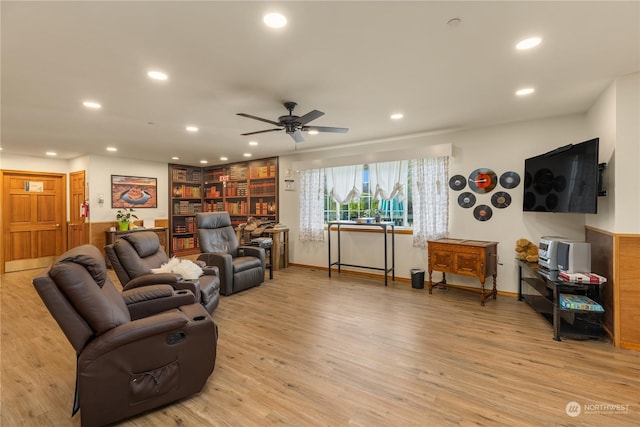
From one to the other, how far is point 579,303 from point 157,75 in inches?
179

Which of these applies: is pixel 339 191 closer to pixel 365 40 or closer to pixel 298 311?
pixel 298 311

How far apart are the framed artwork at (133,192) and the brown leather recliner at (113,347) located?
5484 mm

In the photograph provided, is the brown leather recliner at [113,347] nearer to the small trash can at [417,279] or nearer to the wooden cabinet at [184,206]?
the small trash can at [417,279]

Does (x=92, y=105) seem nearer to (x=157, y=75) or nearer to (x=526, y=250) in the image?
(x=157, y=75)

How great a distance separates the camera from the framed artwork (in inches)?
258

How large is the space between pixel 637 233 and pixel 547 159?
1217mm

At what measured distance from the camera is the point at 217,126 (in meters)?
4.23

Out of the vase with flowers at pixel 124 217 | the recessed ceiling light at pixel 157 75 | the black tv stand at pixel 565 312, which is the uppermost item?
the recessed ceiling light at pixel 157 75

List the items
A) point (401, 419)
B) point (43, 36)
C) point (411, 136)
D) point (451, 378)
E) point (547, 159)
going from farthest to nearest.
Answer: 1. point (411, 136)
2. point (547, 159)
3. point (451, 378)
4. point (43, 36)
5. point (401, 419)

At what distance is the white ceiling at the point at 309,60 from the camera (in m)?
1.79

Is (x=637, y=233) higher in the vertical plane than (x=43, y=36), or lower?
lower

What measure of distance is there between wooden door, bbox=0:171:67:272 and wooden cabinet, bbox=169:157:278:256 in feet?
7.81

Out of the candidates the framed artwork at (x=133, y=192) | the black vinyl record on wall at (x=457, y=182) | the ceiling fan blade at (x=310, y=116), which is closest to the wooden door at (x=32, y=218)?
the framed artwork at (x=133, y=192)

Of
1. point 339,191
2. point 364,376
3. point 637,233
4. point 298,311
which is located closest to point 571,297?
point 637,233
